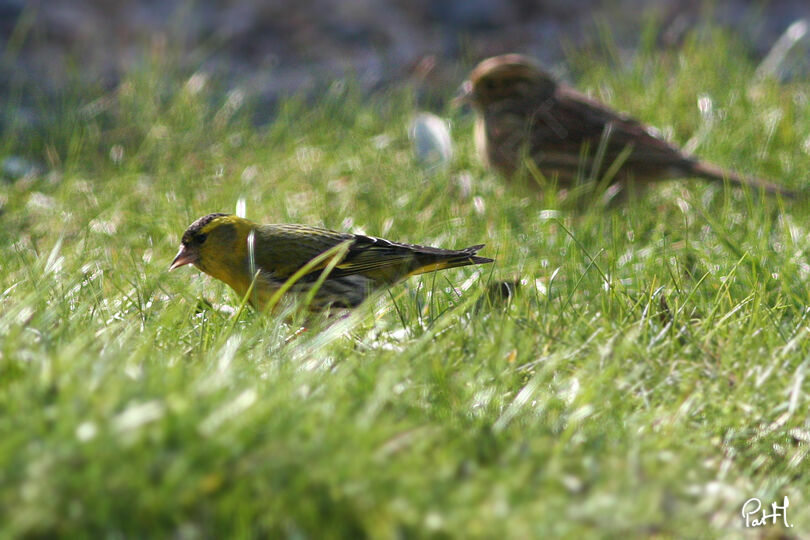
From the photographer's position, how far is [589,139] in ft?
22.9

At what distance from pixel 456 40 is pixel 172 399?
773 cm

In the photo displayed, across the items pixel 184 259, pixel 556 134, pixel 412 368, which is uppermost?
pixel 412 368

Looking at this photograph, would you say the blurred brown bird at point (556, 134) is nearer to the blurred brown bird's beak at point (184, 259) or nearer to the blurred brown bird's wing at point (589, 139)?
the blurred brown bird's wing at point (589, 139)

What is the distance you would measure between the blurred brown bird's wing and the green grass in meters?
0.29

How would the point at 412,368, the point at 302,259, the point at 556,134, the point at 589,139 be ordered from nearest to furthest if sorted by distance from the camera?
1. the point at 412,368
2. the point at 302,259
3. the point at 589,139
4. the point at 556,134

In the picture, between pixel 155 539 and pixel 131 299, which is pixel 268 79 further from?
pixel 155 539

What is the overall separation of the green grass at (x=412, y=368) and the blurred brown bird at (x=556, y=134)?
229mm

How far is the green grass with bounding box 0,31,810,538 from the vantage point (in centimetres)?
234

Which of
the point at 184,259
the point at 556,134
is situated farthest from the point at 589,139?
the point at 184,259

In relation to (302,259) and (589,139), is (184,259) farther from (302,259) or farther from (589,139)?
(589,139)

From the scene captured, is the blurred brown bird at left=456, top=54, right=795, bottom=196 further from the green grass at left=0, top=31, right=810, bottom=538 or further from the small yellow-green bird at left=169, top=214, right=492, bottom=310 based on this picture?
the small yellow-green bird at left=169, top=214, right=492, bottom=310

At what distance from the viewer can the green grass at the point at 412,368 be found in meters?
2.34

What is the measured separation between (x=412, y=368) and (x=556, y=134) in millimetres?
4150

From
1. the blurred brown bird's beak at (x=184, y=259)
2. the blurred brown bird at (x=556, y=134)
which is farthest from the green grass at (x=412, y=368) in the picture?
the blurred brown bird at (x=556, y=134)
